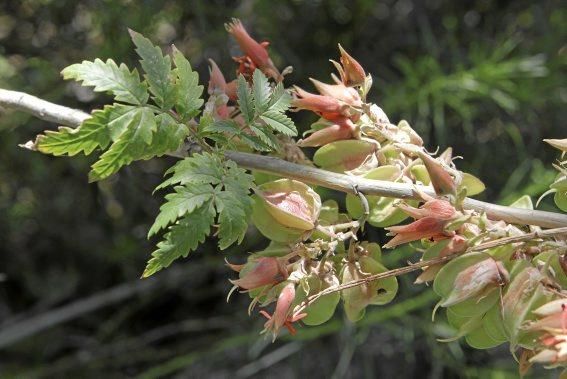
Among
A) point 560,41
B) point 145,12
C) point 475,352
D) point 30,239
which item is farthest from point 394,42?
point 30,239

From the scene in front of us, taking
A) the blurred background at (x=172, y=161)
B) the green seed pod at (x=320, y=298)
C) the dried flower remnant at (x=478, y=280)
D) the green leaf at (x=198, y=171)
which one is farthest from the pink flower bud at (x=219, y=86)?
the blurred background at (x=172, y=161)

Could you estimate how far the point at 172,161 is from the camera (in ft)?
7.86

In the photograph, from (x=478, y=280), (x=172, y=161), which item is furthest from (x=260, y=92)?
(x=172, y=161)

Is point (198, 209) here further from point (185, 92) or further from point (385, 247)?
point (385, 247)

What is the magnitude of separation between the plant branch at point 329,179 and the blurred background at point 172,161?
109 centimetres

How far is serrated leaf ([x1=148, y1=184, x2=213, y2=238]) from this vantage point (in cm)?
91

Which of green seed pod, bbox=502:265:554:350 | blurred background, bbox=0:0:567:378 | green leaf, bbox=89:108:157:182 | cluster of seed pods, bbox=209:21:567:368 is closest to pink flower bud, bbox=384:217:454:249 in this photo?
cluster of seed pods, bbox=209:21:567:368

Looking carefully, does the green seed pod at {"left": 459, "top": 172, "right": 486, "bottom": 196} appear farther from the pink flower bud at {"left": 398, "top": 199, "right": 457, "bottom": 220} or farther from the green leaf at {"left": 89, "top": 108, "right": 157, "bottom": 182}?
the green leaf at {"left": 89, "top": 108, "right": 157, "bottom": 182}

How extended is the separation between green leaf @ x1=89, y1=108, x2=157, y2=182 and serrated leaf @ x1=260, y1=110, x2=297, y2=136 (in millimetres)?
163

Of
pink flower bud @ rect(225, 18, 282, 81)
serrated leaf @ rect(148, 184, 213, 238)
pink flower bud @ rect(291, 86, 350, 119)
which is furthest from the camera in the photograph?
pink flower bud @ rect(225, 18, 282, 81)

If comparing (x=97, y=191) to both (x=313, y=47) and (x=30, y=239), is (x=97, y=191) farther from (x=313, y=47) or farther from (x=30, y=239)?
(x=313, y=47)

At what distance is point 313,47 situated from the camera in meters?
2.48

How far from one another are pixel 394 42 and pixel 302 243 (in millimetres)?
1704

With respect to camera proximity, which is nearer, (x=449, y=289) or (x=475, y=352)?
(x=449, y=289)
